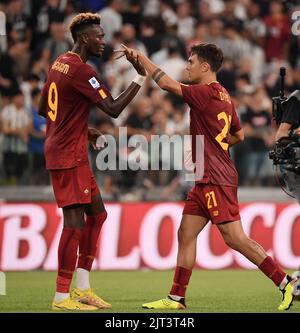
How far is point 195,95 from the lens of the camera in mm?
9086

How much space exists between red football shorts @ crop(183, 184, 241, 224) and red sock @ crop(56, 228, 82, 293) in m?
1.10

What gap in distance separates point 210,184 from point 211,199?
15 centimetres

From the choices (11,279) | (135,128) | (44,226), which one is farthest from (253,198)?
(11,279)

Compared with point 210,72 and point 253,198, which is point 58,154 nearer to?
point 210,72

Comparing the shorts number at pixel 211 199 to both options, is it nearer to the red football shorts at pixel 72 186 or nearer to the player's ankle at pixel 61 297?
the red football shorts at pixel 72 186

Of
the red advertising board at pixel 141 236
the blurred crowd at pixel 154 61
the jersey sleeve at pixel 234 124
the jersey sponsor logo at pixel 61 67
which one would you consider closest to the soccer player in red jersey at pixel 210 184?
the jersey sleeve at pixel 234 124

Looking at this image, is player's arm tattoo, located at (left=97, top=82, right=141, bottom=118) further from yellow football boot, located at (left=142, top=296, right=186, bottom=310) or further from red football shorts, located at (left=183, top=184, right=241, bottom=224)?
yellow football boot, located at (left=142, top=296, right=186, bottom=310)

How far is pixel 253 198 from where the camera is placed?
1552 cm

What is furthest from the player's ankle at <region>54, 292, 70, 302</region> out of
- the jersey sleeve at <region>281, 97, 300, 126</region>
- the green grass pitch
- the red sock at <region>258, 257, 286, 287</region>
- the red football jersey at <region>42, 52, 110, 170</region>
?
the jersey sleeve at <region>281, 97, 300, 126</region>

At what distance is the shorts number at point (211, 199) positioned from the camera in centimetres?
923

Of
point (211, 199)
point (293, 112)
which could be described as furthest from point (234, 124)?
point (211, 199)

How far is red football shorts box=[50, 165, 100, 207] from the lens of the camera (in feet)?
30.2

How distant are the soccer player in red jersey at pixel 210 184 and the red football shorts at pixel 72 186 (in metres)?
0.98

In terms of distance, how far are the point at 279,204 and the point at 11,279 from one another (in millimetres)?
4251
